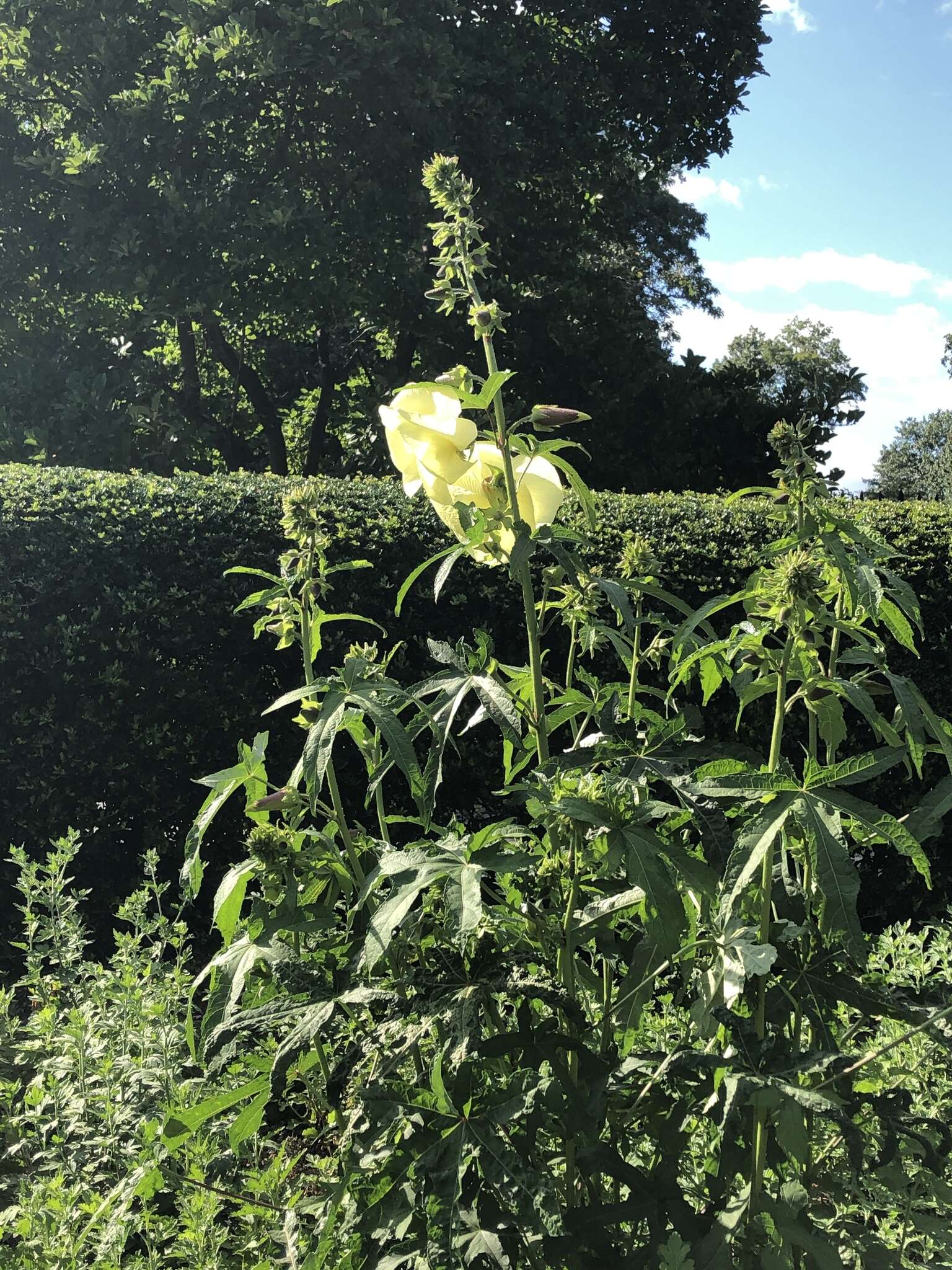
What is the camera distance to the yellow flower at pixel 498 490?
1544 millimetres

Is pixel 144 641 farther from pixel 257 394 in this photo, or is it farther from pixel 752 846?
pixel 257 394

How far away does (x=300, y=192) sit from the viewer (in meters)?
11.5

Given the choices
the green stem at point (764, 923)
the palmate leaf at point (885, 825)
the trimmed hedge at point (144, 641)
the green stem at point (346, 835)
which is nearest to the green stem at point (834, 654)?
the green stem at point (764, 923)

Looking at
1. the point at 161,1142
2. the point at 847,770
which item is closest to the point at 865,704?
the point at 847,770

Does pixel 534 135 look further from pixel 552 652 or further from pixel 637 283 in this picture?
pixel 552 652

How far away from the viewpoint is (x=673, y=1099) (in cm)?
161

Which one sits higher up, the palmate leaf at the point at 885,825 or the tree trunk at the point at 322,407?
the tree trunk at the point at 322,407

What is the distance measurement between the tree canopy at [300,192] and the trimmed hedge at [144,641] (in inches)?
293

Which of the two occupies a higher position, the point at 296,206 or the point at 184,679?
the point at 296,206

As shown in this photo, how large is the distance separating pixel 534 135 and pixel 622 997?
12.8 m

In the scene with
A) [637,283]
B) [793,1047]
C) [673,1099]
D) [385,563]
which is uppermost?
[637,283]

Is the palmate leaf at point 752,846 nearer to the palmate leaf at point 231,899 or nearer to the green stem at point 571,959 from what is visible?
the green stem at point 571,959

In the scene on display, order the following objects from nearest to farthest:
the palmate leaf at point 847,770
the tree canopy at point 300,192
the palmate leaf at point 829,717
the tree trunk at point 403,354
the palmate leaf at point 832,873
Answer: the palmate leaf at point 832,873 < the palmate leaf at point 847,770 < the palmate leaf at point 829,717 < the tree canopy at point 300,192 < the tree trunk at point 403,354

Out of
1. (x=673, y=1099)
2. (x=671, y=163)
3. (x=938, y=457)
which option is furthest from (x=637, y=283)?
(x=938, y=457)
